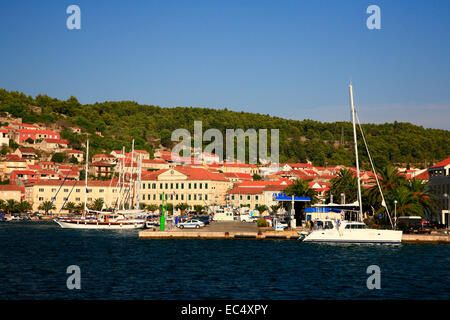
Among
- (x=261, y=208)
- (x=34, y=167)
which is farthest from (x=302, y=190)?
(x=34, y=167)

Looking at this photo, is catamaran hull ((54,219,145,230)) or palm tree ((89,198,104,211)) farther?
palm tree ((89,198,104,211))

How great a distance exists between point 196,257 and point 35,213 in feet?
323

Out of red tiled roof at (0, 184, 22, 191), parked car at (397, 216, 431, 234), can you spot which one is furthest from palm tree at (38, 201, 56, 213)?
parked car at (397, 216, 431, 234)

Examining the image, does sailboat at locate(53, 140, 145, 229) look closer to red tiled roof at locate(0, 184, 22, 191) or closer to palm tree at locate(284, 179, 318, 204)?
palm tree at locate(284, 179, 318, 204)

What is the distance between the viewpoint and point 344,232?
55.2 metres

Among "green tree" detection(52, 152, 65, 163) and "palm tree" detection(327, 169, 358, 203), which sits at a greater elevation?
"green tree" detection(52, 152, 65, 163)

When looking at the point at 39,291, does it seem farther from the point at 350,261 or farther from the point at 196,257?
the point at 350,261

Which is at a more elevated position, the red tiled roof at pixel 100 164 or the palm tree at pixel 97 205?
the red tiled roof at pixel 100 164

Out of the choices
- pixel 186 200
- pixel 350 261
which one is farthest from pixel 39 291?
pixel 186 200

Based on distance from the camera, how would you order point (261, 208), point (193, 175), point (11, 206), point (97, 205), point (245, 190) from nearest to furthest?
point (261, 208) → point (97, 205) → point (11, 206) → point (193, 175) → point (245, 190)
